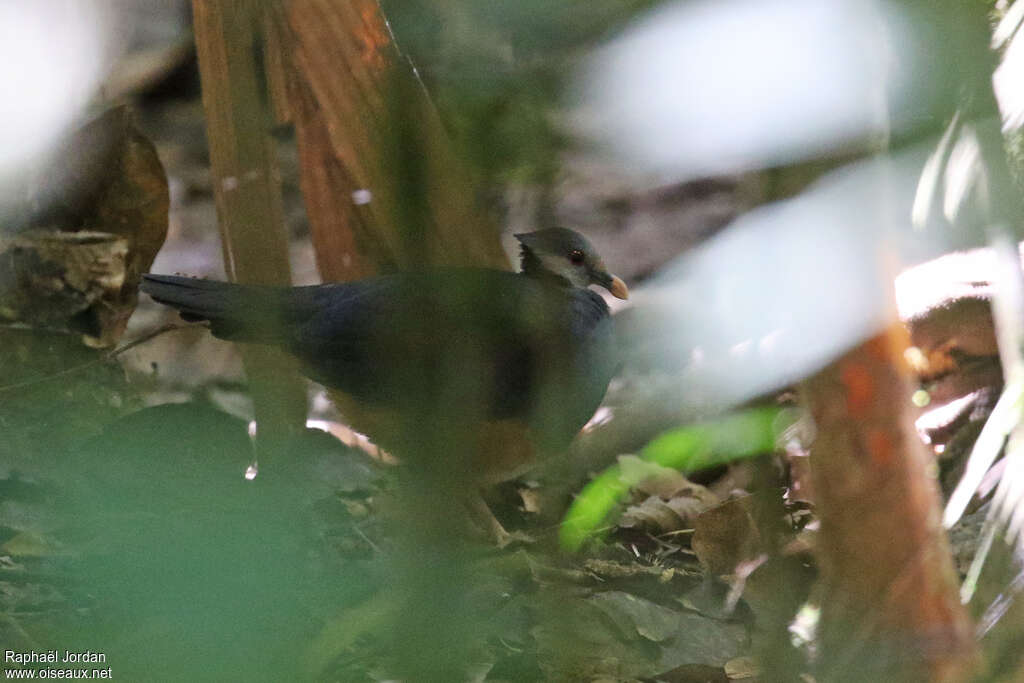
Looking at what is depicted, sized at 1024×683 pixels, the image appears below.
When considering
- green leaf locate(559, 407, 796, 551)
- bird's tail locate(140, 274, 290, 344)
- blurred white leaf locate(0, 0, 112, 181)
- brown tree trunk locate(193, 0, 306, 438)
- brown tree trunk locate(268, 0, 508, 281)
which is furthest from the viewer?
brown tree trunk locate(193, 0, 306, 438)

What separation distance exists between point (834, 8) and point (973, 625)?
64cm

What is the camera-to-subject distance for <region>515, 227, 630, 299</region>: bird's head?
8.67 feet

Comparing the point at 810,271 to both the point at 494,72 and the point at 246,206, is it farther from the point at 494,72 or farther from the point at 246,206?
the point at 246,206

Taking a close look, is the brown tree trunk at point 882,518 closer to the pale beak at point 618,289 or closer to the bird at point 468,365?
the bird at point 468,365

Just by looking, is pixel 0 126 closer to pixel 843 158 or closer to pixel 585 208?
pixel 843 158

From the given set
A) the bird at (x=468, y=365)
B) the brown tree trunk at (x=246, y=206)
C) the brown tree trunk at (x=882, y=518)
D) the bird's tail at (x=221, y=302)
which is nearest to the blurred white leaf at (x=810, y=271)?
the brown tree trunk at (x=882, y=518)

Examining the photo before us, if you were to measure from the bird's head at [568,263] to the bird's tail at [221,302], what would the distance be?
887 mm

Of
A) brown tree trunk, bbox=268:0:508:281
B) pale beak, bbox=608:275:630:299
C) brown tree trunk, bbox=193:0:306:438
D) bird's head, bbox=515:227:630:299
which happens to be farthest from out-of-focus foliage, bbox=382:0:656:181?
pale beak, bbox=608:275:630:299

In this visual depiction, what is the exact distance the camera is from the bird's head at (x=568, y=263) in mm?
2643

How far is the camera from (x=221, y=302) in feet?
6.31

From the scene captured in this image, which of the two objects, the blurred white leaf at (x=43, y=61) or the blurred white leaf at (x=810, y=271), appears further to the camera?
the blurred white leaf at (x=43, y=61)

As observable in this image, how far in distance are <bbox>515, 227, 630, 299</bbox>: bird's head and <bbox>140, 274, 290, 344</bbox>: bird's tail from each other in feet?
2.91

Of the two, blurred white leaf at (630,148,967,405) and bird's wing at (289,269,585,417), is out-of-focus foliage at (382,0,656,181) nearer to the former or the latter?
bird's wing at (289,269,585,417)

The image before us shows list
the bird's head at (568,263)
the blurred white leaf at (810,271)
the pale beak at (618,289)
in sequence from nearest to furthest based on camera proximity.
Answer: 1. the blurred white leaf at (810,271)
2. the bird's head at (568,263)
3. the pale beak at (618,289)
